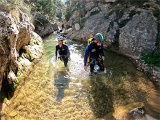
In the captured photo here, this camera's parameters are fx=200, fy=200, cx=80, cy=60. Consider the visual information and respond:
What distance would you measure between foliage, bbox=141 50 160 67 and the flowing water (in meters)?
1.31

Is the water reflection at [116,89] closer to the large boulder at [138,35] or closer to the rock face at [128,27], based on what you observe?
the large boulder at [138,35]

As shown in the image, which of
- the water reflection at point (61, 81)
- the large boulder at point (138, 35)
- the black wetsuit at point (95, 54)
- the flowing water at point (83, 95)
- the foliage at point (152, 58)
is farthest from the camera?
the large boulder at point (138, 35)

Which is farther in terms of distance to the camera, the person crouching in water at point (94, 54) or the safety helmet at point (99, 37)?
the person crouching in water at point (94, 54)

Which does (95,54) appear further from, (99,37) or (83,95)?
(83,95)

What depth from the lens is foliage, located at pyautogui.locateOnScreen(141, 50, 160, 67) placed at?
12910mm

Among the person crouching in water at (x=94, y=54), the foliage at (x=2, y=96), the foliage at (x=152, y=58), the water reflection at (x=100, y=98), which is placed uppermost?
the person crouching in water at (x=94, y=54)

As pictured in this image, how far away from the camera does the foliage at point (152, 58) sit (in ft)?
42.4

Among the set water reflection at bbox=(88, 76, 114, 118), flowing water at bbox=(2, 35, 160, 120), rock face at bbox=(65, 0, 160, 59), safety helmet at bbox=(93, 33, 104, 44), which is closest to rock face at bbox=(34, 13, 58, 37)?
rock face at bbox=(65, 0, 160, 59)

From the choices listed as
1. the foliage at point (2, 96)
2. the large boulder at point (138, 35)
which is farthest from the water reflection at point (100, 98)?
the large boulder at point (138, 35)

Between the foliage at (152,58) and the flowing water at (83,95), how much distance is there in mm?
1307

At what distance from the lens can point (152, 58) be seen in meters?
13.3

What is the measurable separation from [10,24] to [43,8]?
28.3m

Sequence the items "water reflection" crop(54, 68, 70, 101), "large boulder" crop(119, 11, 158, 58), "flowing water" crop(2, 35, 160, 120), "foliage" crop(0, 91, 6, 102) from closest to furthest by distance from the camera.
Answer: "flowing water" crop(2, 35, 160, 120)
"foliage" crop(0, 91, 6, 102)
"water reflection" crop(54, 68, 70, 101)
"large boulder" crop(119, 11, 158, 58)

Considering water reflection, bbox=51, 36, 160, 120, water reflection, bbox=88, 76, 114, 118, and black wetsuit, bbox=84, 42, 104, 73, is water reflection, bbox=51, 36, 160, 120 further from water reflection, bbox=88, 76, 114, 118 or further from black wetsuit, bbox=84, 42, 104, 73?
black wetsuit, bbox=84, 42, 104, 73
